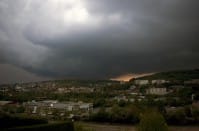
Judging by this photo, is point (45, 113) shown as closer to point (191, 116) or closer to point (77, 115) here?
point (77, 115)

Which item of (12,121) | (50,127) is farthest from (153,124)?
(12,121)

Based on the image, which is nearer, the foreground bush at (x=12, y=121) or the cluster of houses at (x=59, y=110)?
the foreground bush at (x=12, y=121)

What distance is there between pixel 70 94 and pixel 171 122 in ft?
237

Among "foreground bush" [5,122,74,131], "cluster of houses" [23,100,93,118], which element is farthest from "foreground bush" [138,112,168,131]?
"cluster of houses" [23,100,93,118]

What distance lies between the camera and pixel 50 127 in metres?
32.8

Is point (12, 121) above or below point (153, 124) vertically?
above

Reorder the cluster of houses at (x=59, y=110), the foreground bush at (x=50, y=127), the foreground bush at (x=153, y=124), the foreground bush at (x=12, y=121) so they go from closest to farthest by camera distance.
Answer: the foreground bush at (x=50, y=127), the foreground bush at (x=12, y=121), the foreground bush at (x=153, y=124), the cluster of houses at (x=59, y=110)

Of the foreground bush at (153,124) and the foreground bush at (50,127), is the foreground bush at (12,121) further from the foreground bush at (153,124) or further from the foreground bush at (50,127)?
the foreground bush at (153,124)

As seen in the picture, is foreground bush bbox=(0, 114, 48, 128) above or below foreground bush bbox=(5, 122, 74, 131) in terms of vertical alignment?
above

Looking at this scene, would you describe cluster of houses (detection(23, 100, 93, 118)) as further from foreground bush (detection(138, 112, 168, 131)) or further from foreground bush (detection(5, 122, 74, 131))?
foreground bush (detection(5, 122, 74, 131))

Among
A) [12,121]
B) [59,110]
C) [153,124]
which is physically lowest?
[153,124]

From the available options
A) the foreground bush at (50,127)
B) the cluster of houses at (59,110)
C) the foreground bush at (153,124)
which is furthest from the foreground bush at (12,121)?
the cluster of houses at (59,110)

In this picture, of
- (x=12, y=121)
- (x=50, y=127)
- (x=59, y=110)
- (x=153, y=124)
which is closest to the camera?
(x=12, y=121)

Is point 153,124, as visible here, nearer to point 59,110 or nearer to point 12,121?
point 12,121
